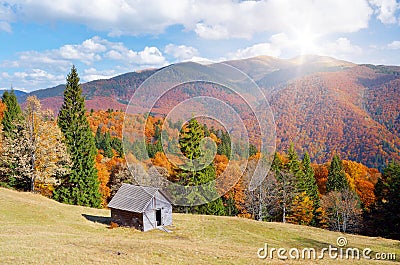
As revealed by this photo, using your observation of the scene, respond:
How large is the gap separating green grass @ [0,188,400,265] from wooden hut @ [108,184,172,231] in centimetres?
115

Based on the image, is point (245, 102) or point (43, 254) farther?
point (245, 102)

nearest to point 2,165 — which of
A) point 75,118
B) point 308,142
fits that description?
point 75,118

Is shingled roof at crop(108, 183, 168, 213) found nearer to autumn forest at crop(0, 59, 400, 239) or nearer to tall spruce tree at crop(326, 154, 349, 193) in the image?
autumn forest at crop(0, 59, 400, 239)

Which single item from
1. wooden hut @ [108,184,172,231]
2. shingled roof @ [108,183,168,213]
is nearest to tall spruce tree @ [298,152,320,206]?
wooden hut @ [108,184,172,231]

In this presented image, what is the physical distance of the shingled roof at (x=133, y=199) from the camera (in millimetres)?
30828

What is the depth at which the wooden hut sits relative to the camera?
3055 centimetres

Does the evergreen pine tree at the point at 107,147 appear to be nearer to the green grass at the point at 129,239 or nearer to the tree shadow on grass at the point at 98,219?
the green grass at the point at 129,239

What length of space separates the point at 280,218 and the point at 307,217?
4.79m

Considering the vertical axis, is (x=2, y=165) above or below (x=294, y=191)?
above

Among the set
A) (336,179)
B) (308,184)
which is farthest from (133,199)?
(336,179)

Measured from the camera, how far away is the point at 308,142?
150m

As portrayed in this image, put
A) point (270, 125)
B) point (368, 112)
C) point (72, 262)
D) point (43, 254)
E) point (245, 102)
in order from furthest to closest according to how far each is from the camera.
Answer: point (368, 112), point (270, 125), point (245, 102), point (43, 254), point (72, 262)

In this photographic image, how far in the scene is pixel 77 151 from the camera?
43594 millimetres

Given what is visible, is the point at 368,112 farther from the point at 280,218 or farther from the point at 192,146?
the point at 192,146
